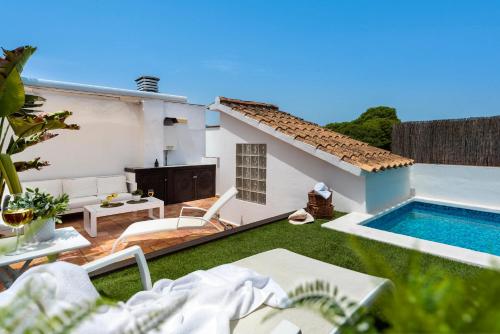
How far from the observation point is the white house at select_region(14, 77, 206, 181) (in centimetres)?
920

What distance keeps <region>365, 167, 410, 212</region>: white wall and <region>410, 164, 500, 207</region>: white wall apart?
1.67 ft

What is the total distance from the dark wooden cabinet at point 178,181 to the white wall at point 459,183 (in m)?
8.17

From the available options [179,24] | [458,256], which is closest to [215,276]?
[458,256]

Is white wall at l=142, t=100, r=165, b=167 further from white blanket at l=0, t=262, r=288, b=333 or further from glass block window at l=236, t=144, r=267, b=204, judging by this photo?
white blanket at l=0, t=262, r=288, b=333

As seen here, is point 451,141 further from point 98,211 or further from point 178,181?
point 98,211

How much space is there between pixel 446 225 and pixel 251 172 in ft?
17.9

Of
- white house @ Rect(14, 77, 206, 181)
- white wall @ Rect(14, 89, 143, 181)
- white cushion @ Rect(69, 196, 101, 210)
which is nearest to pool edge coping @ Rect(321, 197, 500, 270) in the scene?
white cushion @ Rect(69, 196, 101, 210)

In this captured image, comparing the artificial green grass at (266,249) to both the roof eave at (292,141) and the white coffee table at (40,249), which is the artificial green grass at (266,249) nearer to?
the white coffee table at (40,249)

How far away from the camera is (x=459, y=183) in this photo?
845cm

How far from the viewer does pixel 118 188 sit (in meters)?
9.96

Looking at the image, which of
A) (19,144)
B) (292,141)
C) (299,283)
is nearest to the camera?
(299,283)

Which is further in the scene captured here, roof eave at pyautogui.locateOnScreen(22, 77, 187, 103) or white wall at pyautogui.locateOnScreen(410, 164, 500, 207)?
roof eave at pyautogui.locateOnScreen(22, 77, 187, 103)

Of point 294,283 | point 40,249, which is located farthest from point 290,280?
point 40,249

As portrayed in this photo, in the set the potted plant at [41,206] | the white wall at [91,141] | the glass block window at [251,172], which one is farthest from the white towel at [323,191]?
the white wall at [91,141]
